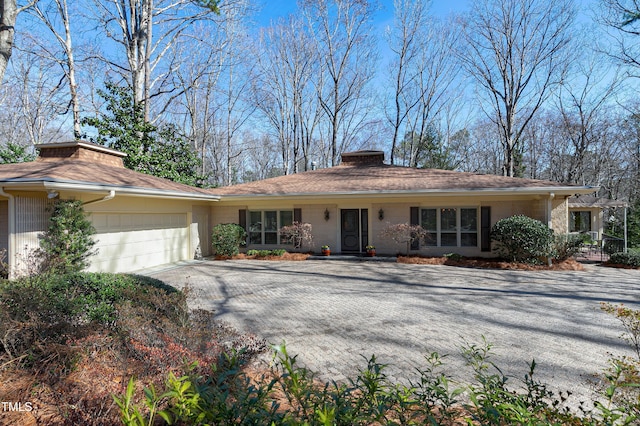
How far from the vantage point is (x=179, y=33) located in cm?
1706

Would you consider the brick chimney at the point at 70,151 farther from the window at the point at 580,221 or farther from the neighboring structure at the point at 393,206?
the window at the point at 580,221

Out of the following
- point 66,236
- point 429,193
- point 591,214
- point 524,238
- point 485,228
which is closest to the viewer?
point 66,236

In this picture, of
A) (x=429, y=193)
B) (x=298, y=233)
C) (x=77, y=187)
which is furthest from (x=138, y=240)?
(x=429, y=193)

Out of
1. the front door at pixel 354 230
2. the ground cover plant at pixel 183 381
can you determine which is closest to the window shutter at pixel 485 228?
the front door at pixel 354 230

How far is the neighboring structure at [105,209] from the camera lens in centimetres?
725

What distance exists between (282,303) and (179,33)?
677 inches

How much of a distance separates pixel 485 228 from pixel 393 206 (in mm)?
3401

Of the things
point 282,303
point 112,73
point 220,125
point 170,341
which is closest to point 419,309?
point 282,303

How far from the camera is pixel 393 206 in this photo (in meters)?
12.3

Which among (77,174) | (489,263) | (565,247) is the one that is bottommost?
(489,263)

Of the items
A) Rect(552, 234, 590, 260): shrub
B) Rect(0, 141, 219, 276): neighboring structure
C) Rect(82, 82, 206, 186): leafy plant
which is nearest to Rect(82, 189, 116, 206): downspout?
Rect(0, 141, 219, 276): neighboring structure

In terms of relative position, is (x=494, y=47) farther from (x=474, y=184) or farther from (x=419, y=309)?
(x=419, y=309)

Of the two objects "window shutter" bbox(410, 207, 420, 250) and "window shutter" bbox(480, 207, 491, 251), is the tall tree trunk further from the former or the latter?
"window shutter" bbox(480, 207, 491, 251)

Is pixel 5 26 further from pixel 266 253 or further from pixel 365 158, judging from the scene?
pixel 365 158
